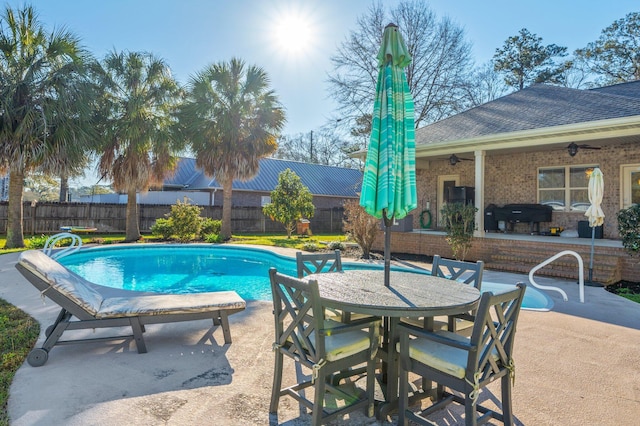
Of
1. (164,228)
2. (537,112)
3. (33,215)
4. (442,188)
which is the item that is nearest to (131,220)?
(164,228)

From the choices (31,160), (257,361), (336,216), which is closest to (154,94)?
(31,160)

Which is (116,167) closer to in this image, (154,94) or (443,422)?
(154,94)

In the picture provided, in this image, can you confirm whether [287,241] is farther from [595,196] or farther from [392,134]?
[392,134]

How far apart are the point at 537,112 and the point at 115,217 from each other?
61.4 feet

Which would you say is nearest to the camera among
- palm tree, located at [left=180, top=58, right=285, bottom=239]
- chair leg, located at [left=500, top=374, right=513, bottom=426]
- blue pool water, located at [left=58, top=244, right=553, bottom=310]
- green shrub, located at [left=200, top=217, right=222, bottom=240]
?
chair leg, located at [left=500, top=374, right=513, bottom=426]

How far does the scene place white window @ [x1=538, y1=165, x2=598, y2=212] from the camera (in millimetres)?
11172

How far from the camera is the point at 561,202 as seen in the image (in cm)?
1159

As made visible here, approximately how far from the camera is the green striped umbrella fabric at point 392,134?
9.68ft

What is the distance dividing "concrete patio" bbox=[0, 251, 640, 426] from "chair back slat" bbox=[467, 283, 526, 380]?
615 mm

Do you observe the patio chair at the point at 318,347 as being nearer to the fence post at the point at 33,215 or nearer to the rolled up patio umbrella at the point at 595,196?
the rolled up patio umbrella at the point at 595,196

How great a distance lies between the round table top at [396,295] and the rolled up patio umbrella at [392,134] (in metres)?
0.30

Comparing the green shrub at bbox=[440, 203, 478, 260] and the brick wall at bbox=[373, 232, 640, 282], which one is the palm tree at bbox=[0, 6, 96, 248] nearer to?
the brick wall at bbox=[373, 232, 640, 282]

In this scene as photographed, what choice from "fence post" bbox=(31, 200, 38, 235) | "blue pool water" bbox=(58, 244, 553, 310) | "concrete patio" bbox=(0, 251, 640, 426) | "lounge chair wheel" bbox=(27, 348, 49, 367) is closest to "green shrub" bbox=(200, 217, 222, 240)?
"blue pool water" bbox=(58, 244, 553, 310)

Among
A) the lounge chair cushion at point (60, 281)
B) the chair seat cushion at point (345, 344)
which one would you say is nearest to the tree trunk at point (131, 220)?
the lounge chair cushion at point (60, 281)
